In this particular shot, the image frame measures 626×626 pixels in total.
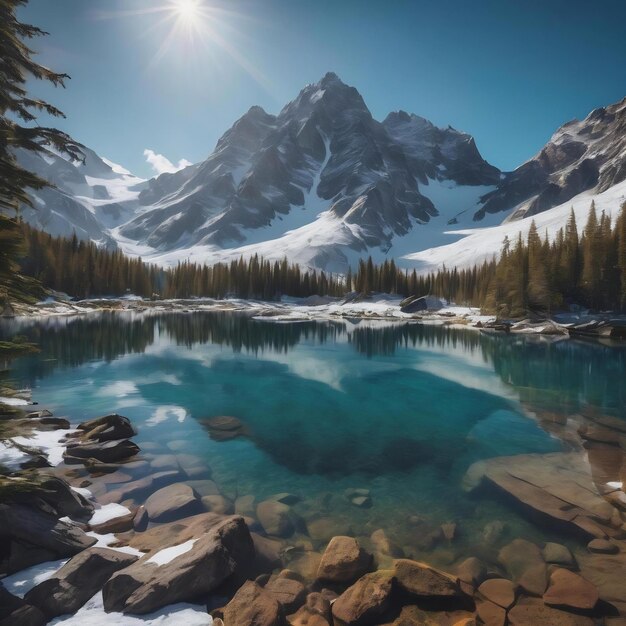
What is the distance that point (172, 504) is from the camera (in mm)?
9719

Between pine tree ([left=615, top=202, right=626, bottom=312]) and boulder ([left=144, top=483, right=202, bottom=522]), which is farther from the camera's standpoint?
A: pine tree ([left=615, top=202, right=626, bottom=312])

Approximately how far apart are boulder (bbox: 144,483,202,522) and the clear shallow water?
1.16 m

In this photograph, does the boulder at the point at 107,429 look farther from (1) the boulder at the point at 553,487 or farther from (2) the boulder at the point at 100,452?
(1) the boulder at the point at 553,487

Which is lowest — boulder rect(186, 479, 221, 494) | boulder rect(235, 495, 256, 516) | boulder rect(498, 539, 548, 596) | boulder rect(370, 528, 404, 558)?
boulder rect(235, 495, 256, 516)

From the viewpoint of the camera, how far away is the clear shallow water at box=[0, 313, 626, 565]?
10188 mm

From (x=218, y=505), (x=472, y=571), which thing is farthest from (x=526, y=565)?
(x=218, y=505)

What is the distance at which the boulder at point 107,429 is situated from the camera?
46.0 feet

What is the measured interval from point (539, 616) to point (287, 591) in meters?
4.27

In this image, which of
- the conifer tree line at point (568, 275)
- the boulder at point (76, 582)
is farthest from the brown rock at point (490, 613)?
the conifer tree line at point (568, 275)

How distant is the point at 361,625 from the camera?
6188 millimetres

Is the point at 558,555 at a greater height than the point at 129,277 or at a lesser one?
lesser

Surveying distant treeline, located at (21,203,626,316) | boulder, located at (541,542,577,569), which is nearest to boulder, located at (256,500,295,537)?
boulder, located at (541,542,577,569)

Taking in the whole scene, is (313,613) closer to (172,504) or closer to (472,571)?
(472,571)

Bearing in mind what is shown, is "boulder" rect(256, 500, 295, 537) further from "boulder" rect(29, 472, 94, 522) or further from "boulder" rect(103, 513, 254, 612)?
"boulder" rect(29, 472, 94, 522)
